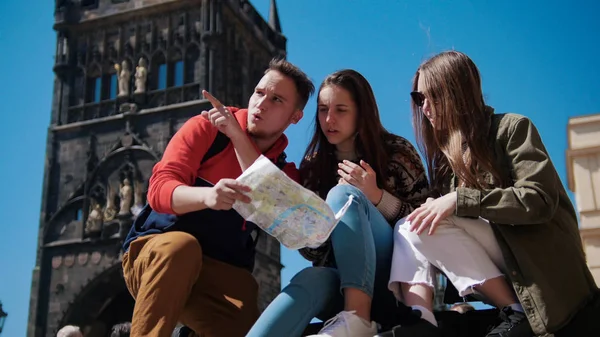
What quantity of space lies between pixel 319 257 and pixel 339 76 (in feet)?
2.94

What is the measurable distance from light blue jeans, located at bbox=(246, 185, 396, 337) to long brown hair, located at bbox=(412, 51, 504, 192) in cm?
39

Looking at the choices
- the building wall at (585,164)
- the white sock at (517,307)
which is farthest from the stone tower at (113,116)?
the white sock at (517,307)

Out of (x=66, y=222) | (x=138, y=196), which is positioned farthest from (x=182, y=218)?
(x=66, y=222)

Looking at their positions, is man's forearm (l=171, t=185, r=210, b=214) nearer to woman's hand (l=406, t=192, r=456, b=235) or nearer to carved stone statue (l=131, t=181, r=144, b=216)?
woman's hand (l=406, t=192, r=456, b=235)

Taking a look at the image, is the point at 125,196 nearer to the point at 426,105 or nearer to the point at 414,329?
the point at 426,105

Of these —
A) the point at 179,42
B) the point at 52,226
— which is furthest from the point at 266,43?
the point at 52,226

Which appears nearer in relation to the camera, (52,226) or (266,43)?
(52,226)

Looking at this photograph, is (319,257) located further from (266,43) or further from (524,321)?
(266,43)

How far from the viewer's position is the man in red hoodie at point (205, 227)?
291 centimetres

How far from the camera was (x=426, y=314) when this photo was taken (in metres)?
2.73

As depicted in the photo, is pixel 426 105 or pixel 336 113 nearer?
pixel 426 105

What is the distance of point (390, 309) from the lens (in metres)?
3.06

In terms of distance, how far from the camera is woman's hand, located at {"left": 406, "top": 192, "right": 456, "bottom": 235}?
2.77 meters

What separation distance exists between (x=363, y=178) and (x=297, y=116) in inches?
23.8
